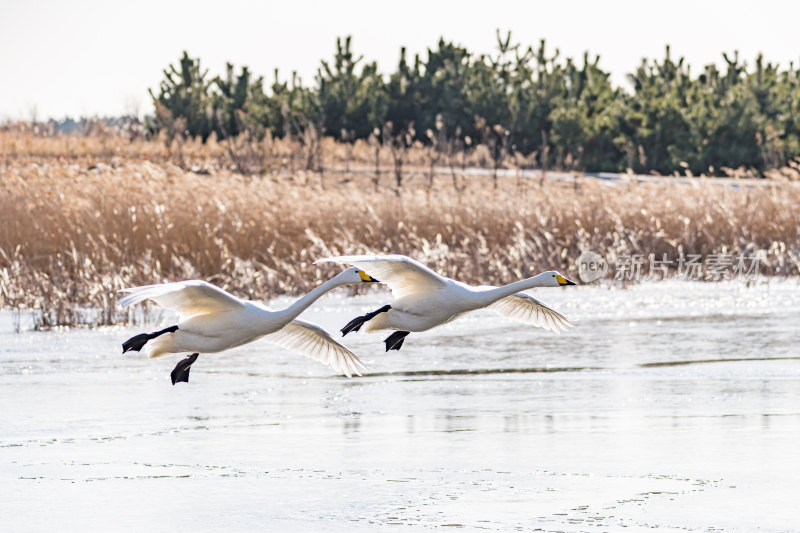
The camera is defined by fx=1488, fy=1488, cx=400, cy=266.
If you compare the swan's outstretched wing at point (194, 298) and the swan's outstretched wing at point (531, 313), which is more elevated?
the swan's outstretched wing at point (194, 298)

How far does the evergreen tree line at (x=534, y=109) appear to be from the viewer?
144 feet

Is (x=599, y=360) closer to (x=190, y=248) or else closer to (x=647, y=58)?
(x=190, y=248)

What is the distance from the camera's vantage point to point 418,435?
10.7 m

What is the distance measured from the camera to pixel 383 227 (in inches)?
858

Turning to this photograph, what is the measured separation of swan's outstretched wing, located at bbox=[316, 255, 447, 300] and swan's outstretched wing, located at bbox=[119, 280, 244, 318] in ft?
1.97

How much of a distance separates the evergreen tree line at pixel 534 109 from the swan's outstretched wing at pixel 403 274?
113ft

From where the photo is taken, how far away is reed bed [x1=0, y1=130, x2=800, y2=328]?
1966 centimetres

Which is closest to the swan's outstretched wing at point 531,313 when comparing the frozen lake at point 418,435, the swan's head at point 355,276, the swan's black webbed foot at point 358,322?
the frozen lake at point 418,435

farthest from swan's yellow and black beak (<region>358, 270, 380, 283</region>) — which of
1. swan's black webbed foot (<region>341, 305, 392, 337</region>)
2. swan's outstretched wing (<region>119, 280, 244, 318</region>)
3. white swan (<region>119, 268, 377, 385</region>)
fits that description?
swan's outstretched wing (<region>119, 280, 244, 318</region>)

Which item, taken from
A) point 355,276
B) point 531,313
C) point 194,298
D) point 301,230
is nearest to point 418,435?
point 531,313

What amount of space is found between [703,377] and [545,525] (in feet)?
19.3

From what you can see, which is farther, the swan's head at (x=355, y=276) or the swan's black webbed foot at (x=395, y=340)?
the swan's black webbed foot at (x=395, y=340)

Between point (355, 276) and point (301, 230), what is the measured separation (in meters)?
13.9

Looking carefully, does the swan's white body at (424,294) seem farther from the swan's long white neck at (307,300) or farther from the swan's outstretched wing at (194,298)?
the swan's outstretched wing at (194,298)
